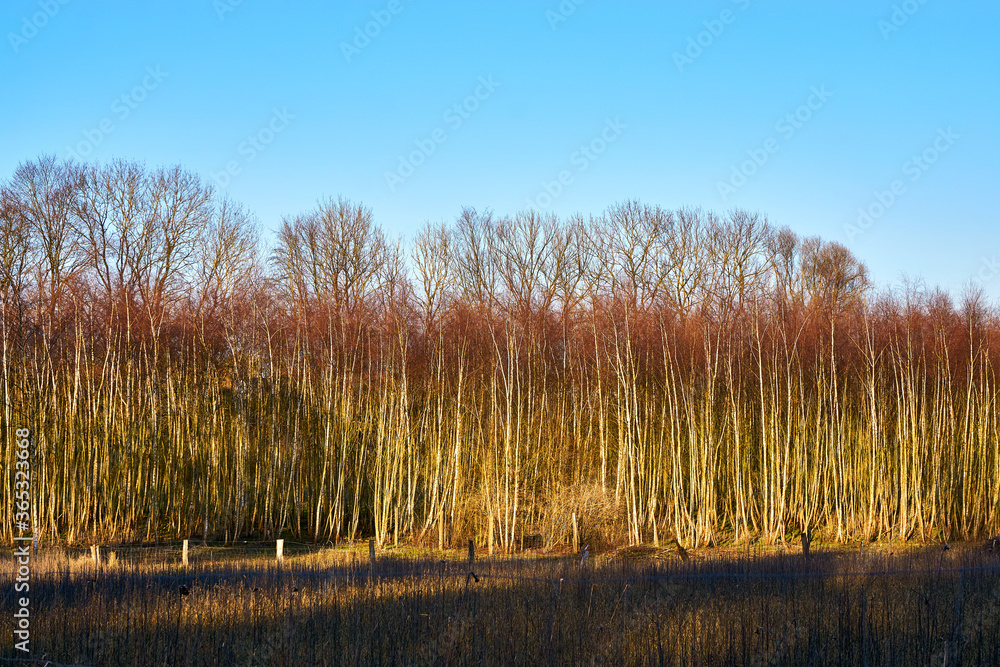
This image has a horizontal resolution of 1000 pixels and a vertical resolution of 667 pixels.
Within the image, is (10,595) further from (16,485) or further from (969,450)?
(969,450)

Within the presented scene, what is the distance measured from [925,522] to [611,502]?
827 centimetres

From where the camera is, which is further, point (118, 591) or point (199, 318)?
point (199, 318)

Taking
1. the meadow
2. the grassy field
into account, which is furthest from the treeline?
the grassy field

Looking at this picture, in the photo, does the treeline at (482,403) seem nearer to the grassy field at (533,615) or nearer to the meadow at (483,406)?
the meadow at (483,406)

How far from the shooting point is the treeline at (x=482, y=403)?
20.7m

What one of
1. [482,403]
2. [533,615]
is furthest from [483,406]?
[533,615]

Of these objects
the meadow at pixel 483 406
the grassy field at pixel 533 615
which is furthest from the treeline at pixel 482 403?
the grassy field at pixel 533 615

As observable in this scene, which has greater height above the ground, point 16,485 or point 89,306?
point 89,306

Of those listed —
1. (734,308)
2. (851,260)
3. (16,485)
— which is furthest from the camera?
(851,260)

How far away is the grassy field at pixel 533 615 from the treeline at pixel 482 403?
817 cm

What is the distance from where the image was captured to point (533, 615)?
929 cm

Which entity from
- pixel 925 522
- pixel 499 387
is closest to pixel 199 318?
pixel 499 387

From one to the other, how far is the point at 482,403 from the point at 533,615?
43.6 feet

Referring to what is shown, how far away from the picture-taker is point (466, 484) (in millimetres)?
22000
